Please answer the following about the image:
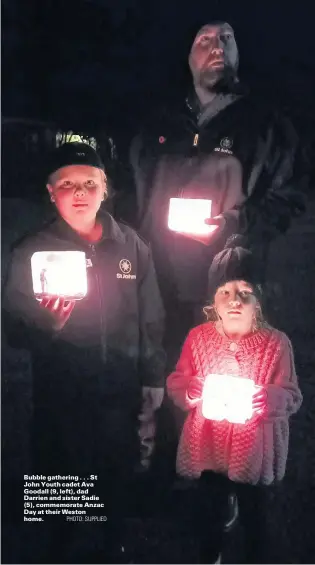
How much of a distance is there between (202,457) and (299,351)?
539mm

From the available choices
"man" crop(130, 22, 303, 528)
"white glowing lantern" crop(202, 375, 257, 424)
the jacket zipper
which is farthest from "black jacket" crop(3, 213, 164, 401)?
"white glowing lantern" crop(202, 375, 257, 424)

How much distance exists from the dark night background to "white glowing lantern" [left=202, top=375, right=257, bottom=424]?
0.83ft

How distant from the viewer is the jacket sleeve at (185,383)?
2.99 metres

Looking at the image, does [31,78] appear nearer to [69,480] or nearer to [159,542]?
[69,480]

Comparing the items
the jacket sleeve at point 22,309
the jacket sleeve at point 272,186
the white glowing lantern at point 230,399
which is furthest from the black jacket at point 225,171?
the jacket sleeve at point 22,309

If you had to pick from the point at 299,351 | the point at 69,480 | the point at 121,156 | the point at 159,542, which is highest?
the point at 121,156

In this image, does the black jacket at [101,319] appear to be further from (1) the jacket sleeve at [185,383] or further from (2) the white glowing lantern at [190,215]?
(2) the white glowing lantern at [190,215]

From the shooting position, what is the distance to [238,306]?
2971 mm

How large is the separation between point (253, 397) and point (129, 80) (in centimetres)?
127

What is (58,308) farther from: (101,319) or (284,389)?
(284,389)

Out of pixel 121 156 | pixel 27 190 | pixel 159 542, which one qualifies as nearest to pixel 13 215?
pixel 27 190

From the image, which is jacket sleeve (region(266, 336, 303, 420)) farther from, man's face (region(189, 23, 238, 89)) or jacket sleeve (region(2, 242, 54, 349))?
man's face (region(189, 23, 238, 89))

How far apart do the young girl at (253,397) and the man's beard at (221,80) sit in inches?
27.1

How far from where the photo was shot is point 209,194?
3.02m
